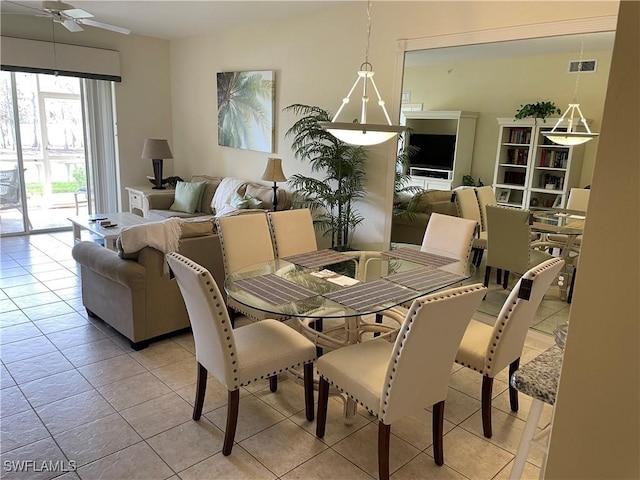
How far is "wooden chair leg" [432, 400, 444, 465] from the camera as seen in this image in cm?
217

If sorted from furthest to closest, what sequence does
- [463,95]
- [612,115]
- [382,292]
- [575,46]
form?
[463,95] → [575,46] → [382,292] → [612,115]

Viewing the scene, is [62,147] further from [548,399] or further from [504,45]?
[548,399]

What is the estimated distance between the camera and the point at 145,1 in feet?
15.2

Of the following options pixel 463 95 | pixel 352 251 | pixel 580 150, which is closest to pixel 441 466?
pixel 352 251

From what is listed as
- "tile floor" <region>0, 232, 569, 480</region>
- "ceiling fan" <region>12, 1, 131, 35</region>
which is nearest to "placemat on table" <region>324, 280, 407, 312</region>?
"tile floor" <region>0, 232, 569, 480</region>

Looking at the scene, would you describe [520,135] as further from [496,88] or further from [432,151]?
[432,151]

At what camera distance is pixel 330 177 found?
4.46m

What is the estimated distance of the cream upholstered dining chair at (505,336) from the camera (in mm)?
2215

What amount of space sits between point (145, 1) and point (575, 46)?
12.9ft

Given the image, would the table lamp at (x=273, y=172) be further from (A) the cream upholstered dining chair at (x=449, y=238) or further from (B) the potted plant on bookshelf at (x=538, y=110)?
(B) the potted plant on bookshelf at (x=538, y=110)

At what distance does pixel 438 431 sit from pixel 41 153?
637 centimetres

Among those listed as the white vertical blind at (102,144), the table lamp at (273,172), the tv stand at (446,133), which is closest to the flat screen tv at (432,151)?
the tv stand at (446,133)

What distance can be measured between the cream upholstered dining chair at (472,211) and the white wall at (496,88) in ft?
0.57

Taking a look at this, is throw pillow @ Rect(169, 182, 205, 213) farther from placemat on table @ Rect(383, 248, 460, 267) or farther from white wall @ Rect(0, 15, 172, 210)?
placemat on table @ Rect(383, 248, 460, 267)
